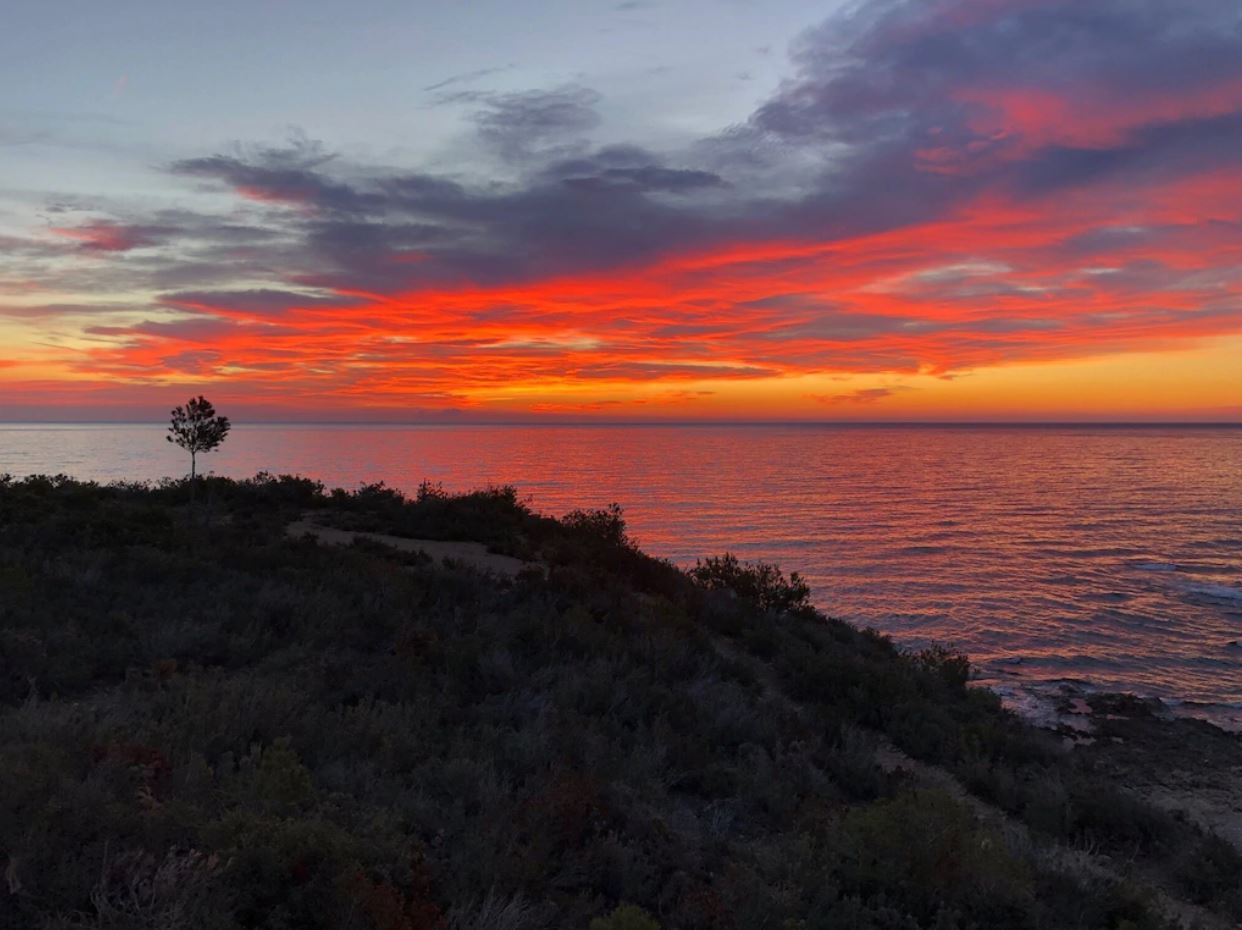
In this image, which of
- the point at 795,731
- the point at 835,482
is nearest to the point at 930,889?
the point at 795,731

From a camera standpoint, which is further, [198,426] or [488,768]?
[198,426]

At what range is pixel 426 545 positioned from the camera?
18.2m

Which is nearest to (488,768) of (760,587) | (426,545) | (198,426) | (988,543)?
(760,587)

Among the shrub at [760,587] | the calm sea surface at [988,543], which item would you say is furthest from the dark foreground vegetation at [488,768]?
the calm sea surface at [988,543]

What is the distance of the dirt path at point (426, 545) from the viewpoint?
16.1 meters

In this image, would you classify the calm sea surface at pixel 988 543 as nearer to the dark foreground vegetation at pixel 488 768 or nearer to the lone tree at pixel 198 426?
the dark foreground vegetation at pixel 488 768

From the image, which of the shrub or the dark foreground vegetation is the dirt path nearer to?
the dark foreground vegetation

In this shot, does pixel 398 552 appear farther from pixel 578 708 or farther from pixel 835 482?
pixel 835 482

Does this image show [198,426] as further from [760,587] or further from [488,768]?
[488,768]

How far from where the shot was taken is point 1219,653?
19422 millimetres

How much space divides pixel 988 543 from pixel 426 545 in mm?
26944

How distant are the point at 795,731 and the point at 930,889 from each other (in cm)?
400

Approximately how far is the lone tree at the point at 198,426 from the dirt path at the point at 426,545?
→ 128 inches

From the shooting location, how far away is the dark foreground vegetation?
12.2 ft
